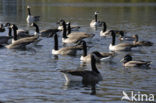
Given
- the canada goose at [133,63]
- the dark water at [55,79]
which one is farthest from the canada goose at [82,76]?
the canada goose at [133,63]

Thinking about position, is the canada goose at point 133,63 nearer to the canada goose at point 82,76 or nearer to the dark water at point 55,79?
the dark water at point 55,79

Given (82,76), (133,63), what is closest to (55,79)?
(82,76)

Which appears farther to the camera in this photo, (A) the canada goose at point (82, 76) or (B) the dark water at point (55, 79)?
(A) the canada goose at point (82, 76)

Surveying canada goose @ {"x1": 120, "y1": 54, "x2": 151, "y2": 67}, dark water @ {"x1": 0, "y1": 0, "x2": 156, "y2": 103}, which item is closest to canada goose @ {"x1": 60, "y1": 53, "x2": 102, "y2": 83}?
dark water @ {"x1": 0, "y1": 0, "x2": 156, "y2": 103}

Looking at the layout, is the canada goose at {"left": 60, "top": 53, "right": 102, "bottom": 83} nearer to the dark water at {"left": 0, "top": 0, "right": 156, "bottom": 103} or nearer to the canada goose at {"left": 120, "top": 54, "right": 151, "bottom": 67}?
the dark water at {"left": 0, "top": 0, "right": 156, "bottom": 103}

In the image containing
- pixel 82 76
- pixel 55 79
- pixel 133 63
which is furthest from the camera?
pixel 133 63

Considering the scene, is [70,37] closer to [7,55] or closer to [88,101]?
[7,55]

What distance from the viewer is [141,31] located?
3938 cm

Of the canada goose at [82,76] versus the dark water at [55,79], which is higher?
the canada goose at [82,76]

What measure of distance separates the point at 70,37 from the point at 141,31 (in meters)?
9.73

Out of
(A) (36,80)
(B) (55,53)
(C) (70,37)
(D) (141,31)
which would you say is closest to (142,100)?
(A) (36,80)

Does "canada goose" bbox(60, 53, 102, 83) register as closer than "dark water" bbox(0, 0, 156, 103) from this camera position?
No

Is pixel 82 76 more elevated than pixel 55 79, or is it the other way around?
pixel 82 76

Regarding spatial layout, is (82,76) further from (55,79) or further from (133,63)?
(133,63)
